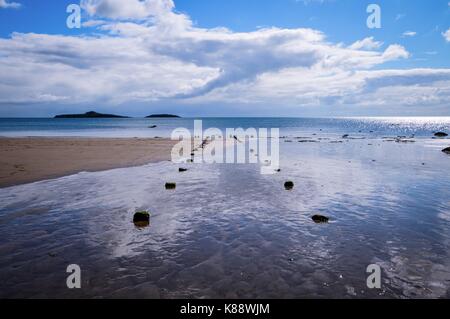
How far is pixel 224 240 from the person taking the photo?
31.4 feet

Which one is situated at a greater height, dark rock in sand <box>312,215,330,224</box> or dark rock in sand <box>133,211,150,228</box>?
dark rock in sand <box>133,211,150,228</box>

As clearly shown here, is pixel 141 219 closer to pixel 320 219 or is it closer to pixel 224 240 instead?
pixel 224 240

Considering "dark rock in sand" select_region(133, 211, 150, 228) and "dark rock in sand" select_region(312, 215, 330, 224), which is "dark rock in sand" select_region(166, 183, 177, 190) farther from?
"dark rock in sand" select_region(312, 215, 330, 224)

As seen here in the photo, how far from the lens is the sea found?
6.95 meters

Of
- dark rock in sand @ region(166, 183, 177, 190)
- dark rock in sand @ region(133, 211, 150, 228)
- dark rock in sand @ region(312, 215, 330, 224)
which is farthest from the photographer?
dark rock in sand @ region(166, 183, 177, 190)

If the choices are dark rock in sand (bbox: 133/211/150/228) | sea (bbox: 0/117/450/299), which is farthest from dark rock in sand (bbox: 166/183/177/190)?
dark rock in sand (bbox: 133/211/150/228)

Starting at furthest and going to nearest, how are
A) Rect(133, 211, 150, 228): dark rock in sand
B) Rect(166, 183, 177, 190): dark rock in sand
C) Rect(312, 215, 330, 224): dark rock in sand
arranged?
→ Rect(166, 183, 177, 190): dark rock in sand < Rect(312, 215, 330, 224): dark rock in sand < Rect(133, 211, 150, 228): dark rock in sand

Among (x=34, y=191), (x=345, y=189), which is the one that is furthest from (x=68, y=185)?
(x=345, y=189)

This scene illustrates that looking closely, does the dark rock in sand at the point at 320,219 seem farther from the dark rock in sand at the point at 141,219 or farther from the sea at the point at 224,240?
the dark rock in sand at the point at 141,219

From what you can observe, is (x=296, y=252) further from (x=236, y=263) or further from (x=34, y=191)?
(x=34, y=191)

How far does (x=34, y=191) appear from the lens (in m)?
15.1

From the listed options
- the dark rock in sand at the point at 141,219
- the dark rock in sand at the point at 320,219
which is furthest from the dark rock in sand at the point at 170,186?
the dark rock in sand at the point at 320,219

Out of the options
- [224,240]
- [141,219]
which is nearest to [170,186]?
[141,219]
